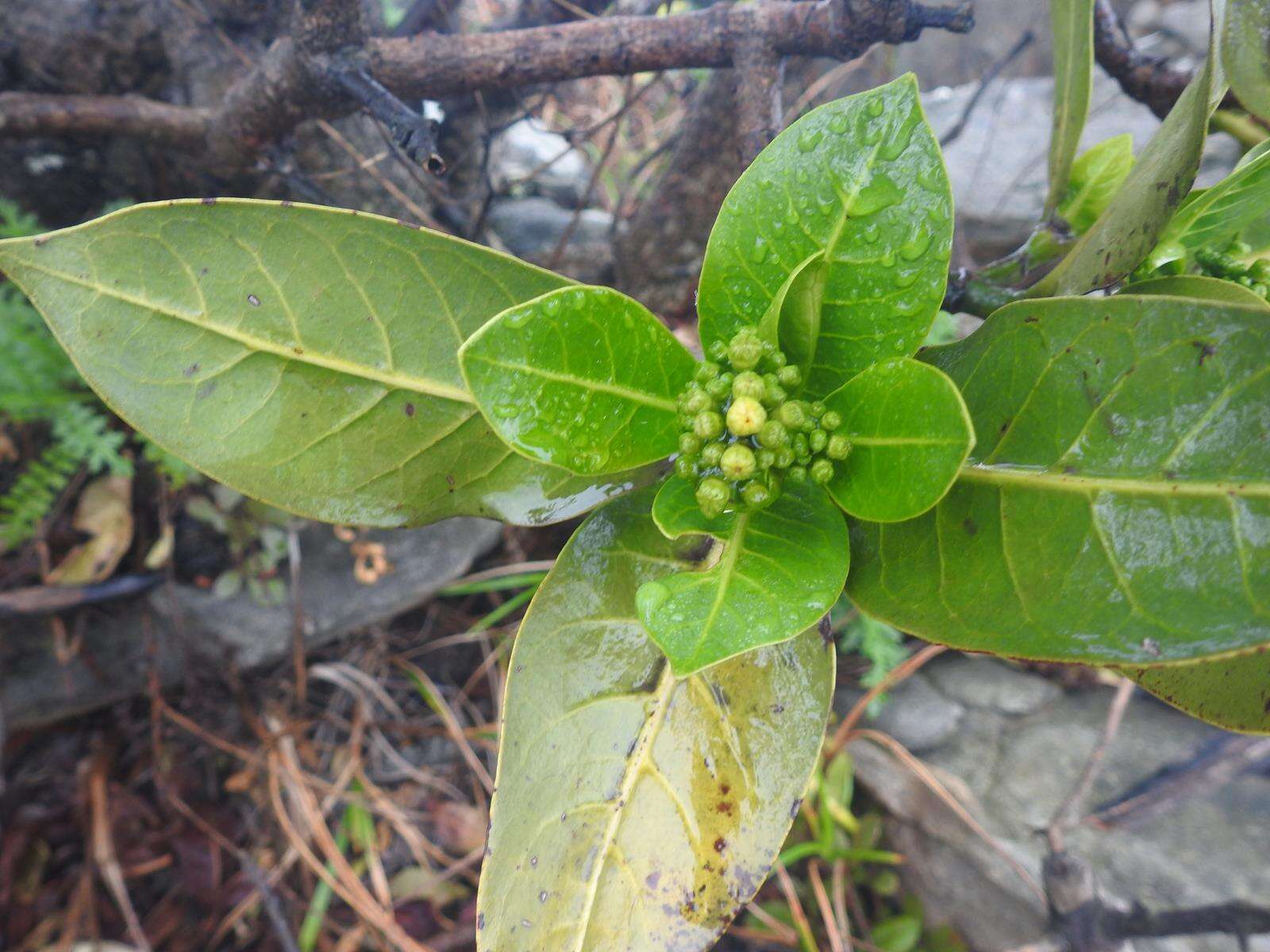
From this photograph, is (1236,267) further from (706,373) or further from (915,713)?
(915,713)

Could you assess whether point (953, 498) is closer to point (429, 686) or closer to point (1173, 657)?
point (1173, 657)

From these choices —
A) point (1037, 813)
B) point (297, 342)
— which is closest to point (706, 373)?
point (297, 342)

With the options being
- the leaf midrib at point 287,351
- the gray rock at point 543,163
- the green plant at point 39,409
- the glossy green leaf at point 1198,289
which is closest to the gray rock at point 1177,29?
the gray rock at point 543,163

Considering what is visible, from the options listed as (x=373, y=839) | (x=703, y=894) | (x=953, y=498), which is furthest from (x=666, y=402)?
(x=373, y=839)

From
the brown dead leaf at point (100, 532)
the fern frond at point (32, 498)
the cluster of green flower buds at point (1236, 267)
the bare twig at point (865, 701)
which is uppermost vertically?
the cluster of green flower buds at point (1236, 267)

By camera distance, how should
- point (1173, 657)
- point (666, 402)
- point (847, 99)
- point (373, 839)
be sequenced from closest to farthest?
point (1173, 657) → point (847, 99) → point (666, 402) → point (373, 839)

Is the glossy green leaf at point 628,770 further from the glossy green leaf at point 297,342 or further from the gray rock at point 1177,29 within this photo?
the gray rock at point 1177,29
